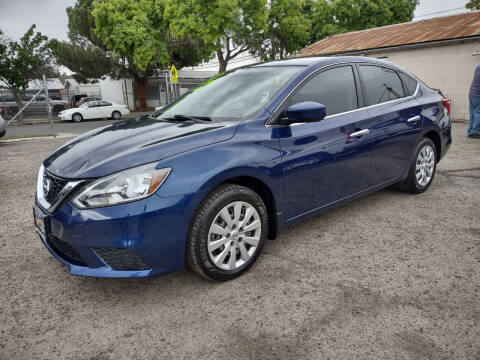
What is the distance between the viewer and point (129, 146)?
8.04ft

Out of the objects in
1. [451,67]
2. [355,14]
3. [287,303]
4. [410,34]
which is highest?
[355,14]

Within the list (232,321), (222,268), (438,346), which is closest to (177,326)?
(232,321)

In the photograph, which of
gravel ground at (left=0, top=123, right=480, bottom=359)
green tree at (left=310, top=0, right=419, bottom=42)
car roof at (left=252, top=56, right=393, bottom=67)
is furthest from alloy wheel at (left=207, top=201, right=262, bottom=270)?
green tree at (left=310, top=0, right=419, bottom=42)

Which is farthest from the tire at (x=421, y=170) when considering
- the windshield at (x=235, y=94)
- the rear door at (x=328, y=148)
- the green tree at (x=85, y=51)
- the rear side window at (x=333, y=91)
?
the green tree at (x=85, y=51)

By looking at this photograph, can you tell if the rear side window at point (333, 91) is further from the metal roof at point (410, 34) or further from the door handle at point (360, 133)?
the metal roof at point (410, 34)

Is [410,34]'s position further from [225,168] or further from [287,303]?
[287,303]

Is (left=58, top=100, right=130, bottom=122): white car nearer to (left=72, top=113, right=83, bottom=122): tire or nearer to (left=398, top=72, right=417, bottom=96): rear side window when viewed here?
(left=72, top=113, right=83, bottom=122): tire

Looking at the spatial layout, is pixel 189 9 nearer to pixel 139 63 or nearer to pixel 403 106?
pixel 139 63

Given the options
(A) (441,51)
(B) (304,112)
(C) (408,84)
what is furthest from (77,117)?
(B) (304,112)

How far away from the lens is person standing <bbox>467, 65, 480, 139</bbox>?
26.9 ft

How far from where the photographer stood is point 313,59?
337 cm

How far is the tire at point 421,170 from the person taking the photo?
4145 millimetres

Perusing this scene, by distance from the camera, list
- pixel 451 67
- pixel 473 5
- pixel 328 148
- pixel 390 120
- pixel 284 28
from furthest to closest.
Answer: pixel 473 5, pixel 284 28, pixel 451 67, pixel 390 120, pixel 328 148

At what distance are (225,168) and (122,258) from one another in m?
0.85
